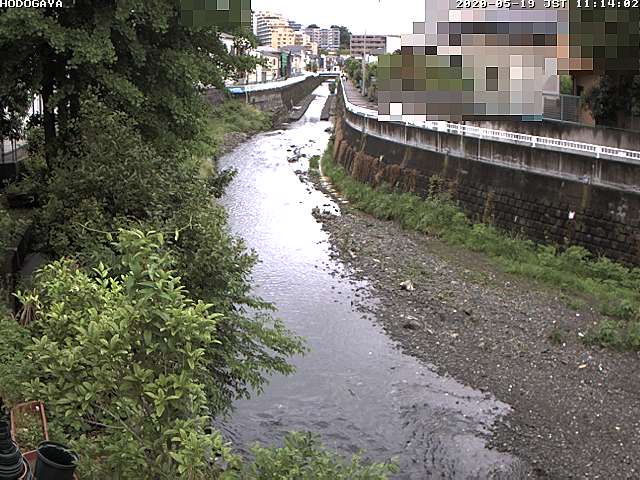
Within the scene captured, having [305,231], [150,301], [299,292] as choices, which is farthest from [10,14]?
[305,231]

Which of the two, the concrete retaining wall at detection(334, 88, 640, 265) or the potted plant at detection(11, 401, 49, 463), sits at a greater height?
the concrete retaining wall at detection(334, 88, 640, 265)

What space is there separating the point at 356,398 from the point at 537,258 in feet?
27.9

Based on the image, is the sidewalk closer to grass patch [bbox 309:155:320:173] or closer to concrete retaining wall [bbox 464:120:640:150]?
Result: grass patch [bbox 309:155:320:173]

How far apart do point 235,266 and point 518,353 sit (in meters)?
6.56

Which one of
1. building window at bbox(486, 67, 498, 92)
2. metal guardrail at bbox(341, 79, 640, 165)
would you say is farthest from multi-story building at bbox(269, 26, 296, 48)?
metal guardrail at bbox(341, 79, 640, 165)

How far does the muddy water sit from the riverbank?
0.44 m

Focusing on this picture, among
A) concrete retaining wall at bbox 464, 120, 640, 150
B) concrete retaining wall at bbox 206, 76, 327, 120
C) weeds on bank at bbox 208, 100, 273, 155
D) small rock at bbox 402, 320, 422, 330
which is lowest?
small rock at bbox 402, 320, 422, 330

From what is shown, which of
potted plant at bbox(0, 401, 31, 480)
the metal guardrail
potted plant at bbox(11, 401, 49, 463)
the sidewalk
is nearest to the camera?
potted plant at bbox(0, 401, 31, 480)

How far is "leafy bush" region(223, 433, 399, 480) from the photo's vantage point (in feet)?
14.6

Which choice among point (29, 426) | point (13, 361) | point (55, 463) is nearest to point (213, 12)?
point (13, 361)

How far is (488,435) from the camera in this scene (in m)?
9.68

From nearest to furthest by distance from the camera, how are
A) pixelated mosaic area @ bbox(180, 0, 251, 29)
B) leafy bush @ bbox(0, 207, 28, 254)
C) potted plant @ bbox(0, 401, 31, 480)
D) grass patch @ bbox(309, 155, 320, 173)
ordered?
potted plant @ bbox(0, 401, 31, 480), leafy bush @ bbox(0, 207, 28, 254), pixelated mosaic area @ bbox(180, 0, 251, 29), grass patch @ bbox(309, 155, 320, 173)

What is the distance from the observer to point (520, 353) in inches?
479

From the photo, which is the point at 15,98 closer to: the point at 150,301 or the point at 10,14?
the point at 10,14
